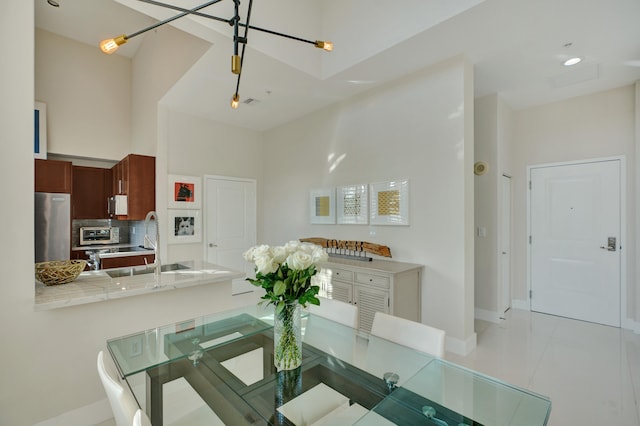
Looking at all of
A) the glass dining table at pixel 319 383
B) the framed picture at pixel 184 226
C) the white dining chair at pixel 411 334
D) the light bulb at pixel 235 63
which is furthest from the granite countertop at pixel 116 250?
the white dining chair at pixel 411 334

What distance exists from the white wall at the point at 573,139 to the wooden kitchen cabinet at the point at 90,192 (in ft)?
22.4

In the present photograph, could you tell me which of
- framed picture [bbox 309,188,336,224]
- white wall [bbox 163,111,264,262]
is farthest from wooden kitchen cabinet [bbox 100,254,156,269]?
framed picture [bbox 309,188,336,224]

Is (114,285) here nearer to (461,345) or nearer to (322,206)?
(322,206)

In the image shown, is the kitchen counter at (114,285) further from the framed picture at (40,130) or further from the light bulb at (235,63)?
the framed picture at (40,130)

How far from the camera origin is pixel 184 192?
468cm

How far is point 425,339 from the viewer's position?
1633mm

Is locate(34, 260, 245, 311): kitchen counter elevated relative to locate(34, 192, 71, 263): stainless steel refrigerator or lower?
lower

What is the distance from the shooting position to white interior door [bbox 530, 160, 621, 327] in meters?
3.69

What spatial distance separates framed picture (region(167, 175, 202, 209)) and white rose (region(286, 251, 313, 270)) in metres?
3.92

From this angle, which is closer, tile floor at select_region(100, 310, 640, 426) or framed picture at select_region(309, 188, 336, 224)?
tile floor at select_region(100, 310, 640, 426)

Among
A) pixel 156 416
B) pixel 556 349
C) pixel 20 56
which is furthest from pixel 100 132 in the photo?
pixel 556 349

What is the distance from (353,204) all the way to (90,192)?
183 inches

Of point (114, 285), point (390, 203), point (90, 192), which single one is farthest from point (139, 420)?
point (90, 192)

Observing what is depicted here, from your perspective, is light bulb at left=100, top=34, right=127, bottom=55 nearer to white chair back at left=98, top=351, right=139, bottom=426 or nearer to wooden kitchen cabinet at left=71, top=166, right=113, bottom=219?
white chair back at left=98, top=351, right=139, bottom=426
